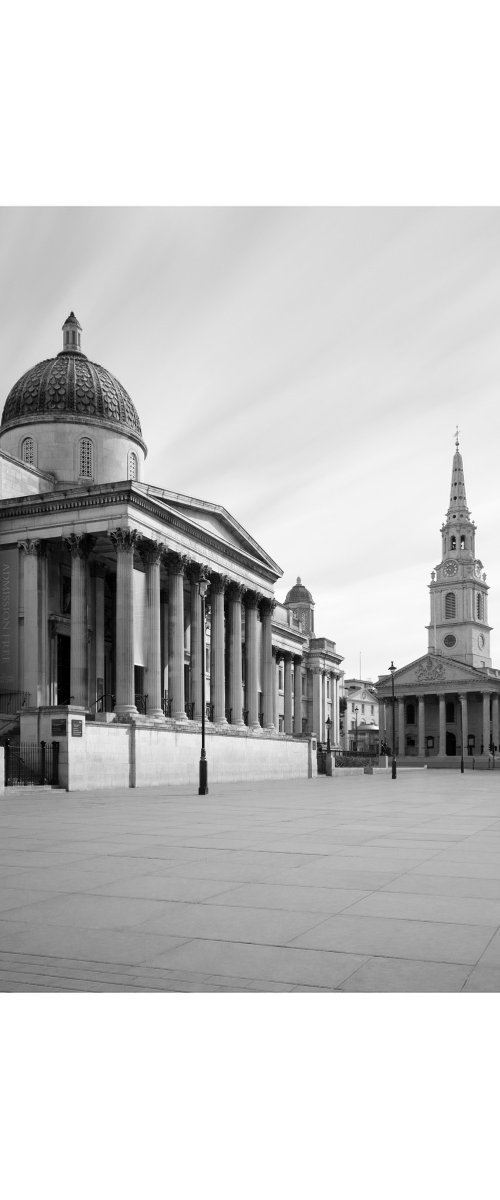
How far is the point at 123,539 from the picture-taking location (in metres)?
48.7

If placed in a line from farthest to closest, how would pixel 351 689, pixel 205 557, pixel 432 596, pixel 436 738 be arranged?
1. pixel 351 689
2. pixel 432 596
3. pixel 436 738
4. pixel 205 557

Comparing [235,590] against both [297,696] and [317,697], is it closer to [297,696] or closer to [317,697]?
[297,696]

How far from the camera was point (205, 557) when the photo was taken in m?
59.1

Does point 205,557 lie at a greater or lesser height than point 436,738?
greater

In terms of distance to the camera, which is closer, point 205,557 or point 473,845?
point 473,845

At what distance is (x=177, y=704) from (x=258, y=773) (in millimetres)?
8001

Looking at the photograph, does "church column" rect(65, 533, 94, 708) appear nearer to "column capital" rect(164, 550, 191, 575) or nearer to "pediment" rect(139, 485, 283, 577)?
"pediment" rect(139, 485, 283, 577)

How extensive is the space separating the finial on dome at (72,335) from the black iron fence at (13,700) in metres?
23.8

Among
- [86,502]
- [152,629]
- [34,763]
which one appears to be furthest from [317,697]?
[34,763]

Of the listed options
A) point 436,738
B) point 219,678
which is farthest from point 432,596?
point 219,678

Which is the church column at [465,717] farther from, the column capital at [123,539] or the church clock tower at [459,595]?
the column capital at [123,539]

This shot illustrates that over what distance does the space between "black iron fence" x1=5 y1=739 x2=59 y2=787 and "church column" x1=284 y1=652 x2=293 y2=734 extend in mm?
54751

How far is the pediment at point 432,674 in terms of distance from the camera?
5556 inches

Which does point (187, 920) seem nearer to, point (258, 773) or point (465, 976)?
point (465, 976)
